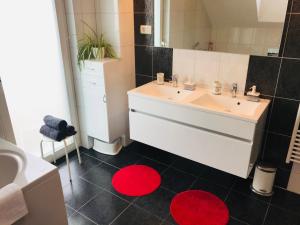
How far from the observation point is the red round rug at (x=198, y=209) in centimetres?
199

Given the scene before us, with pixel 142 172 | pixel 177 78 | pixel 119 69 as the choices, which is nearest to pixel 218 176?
pixel 142 172

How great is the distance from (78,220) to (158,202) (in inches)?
26.2

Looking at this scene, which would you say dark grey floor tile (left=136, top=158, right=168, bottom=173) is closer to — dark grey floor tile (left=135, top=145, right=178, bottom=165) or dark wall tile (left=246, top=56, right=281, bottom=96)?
dark grey floor tile (left=135, top=145, right=178, bottom=165)

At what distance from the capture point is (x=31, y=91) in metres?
2.37

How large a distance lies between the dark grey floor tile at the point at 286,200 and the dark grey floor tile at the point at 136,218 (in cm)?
104

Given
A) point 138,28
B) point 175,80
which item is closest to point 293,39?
point 175,80

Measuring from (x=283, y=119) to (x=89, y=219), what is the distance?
1.77m

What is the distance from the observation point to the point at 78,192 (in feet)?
7.55

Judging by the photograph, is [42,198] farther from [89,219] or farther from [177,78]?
[177,78]

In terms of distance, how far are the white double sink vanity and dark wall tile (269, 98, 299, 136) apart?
0.35ft

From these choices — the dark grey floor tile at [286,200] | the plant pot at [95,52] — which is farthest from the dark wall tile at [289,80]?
the plant pot at [95,52]

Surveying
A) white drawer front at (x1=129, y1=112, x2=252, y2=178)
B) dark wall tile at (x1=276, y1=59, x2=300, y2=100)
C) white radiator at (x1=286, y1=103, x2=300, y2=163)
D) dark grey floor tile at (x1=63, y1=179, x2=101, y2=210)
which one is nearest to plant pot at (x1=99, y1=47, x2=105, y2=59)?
white drawer front at (x1=129, y1=112, x2=252, y2=178)

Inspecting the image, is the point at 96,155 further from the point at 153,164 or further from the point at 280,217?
the point at 280,217

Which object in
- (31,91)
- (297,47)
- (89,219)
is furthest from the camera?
(31,91)
